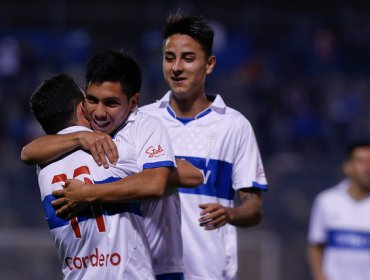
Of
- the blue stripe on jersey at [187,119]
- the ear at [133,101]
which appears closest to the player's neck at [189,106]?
the blue stripe on jersey at [187,119]

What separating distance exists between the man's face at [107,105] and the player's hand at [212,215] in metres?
0.64

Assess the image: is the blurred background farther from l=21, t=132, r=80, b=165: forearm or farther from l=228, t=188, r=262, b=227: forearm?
l=21, t=132, r=80, b=165: forearm

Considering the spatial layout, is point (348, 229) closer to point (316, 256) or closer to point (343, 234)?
point (343, 234)

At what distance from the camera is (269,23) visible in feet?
53.2

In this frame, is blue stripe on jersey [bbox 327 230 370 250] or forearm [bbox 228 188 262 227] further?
Result: blue stripe on jersey [bbox 327 230 370 250]

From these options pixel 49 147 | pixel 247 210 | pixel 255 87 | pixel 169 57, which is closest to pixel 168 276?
pixel 247 210

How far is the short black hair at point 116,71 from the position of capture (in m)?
4.28

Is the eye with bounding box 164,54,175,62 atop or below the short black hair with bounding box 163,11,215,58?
below

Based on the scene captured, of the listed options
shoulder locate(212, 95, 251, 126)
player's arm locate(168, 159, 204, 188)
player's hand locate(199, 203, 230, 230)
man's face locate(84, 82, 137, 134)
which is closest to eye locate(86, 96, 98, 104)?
man's face locate(84, 82, 137, 134)

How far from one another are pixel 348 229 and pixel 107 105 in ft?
16.5

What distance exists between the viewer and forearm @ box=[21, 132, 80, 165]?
4.20m

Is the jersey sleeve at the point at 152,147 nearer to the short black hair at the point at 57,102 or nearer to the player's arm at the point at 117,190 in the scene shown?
the player's arm at the point at 117,190

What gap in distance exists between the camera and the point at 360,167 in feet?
28.5

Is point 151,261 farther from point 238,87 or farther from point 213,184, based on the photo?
point 238,87
